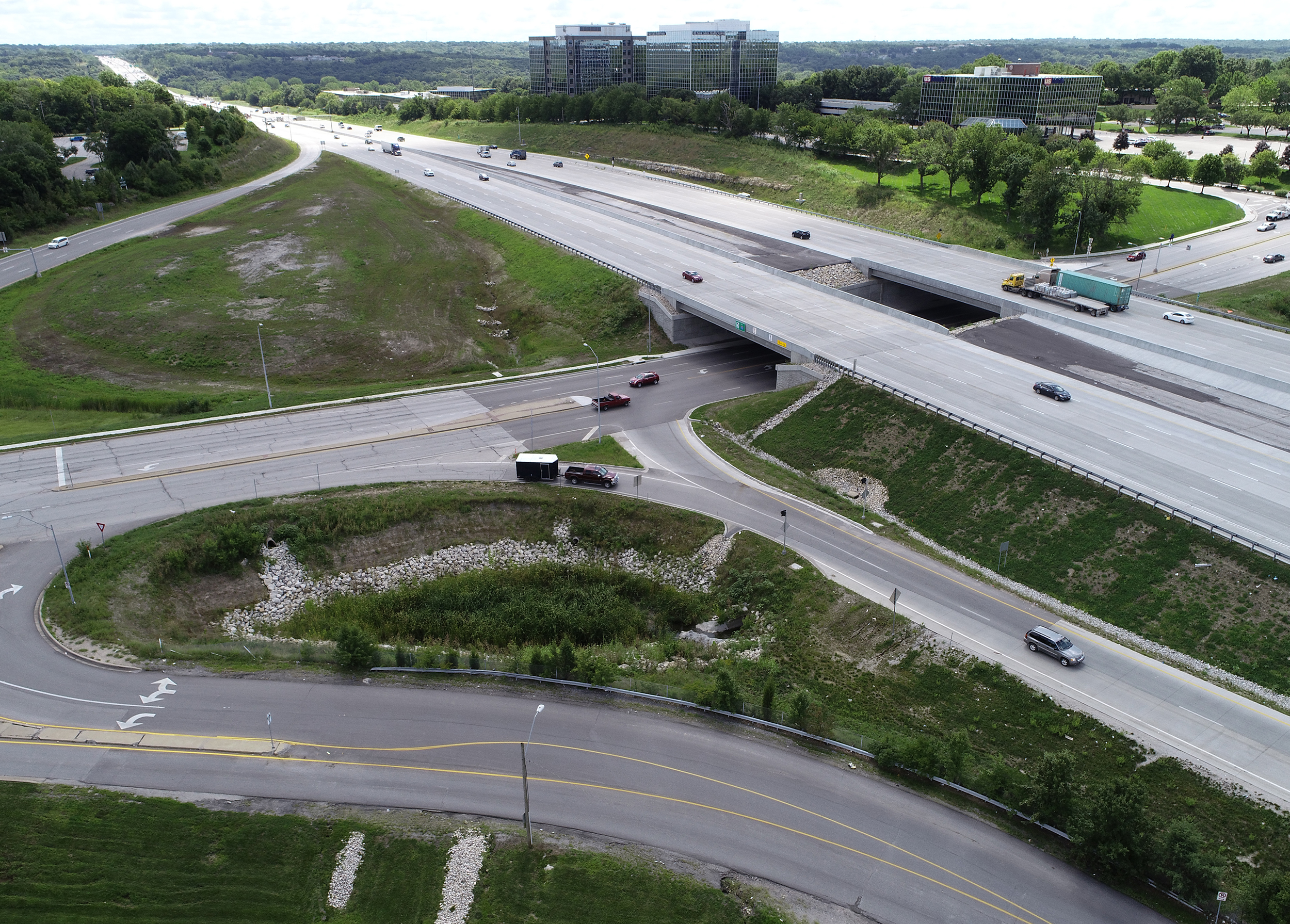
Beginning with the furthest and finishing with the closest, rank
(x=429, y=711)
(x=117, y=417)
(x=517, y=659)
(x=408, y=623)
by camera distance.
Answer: (x=117, y=417), (x=408, y=623), (x=517, y=659), (x=429, y=711)

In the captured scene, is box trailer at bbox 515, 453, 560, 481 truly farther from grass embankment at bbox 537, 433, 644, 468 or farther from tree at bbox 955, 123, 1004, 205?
tree at bbox 955, 123, 1004, 205

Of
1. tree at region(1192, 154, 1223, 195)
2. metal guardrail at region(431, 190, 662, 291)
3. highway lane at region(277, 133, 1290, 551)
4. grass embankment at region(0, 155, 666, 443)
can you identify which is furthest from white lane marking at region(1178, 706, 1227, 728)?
tree at region(1192, 154, 1223, 195)

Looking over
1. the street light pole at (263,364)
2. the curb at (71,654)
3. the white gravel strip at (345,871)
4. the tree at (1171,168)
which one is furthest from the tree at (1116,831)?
the tree at (1171,168)

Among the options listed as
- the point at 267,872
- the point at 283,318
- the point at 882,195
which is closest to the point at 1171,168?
the point at 882,195

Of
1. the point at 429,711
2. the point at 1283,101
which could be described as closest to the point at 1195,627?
the point at 429,711

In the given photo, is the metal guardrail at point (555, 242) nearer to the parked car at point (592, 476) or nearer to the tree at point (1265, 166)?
the parked car at point (592, 476)

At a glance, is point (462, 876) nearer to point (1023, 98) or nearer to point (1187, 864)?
point (1187, 864)

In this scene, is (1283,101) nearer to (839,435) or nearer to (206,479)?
(839,435)
